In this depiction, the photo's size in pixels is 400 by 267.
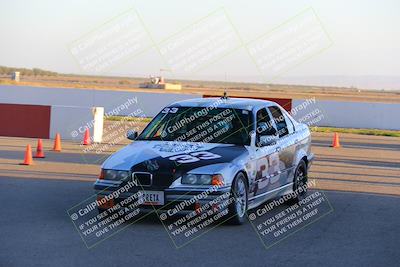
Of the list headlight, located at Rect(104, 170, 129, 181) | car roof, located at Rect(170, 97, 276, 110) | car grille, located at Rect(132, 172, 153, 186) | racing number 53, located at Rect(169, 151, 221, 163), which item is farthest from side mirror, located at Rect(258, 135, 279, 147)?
headlight, located at Rect(104, 170, 129, 181)

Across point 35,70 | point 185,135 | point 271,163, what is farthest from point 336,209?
point 35,70

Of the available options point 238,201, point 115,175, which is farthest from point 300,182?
point 115,175

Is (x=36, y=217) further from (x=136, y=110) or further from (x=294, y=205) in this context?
(x=136, y=110)

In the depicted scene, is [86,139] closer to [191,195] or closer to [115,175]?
[115,175]

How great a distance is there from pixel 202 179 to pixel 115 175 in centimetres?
102

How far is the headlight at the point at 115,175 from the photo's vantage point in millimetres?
9406

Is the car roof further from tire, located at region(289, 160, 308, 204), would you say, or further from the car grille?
the car grille

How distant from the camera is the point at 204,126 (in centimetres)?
1048

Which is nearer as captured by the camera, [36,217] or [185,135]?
[36,217]

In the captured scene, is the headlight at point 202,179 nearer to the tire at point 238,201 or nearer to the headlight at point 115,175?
the tire at point 238,201

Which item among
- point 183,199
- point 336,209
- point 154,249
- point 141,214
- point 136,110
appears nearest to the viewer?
point 154,249

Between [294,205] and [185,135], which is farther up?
[185,135]

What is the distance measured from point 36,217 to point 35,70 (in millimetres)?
169131

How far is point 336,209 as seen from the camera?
11.2 metres
